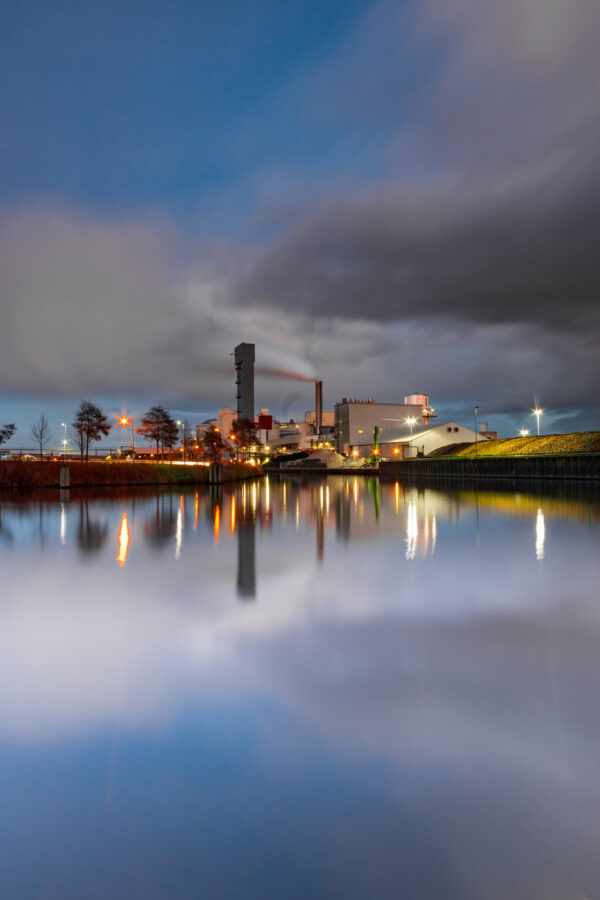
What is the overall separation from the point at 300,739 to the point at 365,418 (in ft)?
362

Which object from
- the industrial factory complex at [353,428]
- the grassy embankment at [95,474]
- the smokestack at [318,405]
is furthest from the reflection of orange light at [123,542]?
the smokestack at [318,405]

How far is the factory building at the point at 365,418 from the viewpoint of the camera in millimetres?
111812

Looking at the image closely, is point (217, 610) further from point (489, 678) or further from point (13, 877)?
point (13, 877)

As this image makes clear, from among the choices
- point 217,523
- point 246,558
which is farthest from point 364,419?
point 246,558

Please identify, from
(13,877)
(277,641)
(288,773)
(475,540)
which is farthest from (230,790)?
(475,540)

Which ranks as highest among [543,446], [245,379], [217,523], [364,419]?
[245,379]

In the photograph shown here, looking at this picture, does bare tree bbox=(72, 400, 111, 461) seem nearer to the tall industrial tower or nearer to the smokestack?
the tall industrial tower

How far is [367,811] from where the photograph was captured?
2.77m

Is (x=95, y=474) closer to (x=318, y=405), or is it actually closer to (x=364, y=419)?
(x=364, y=419)

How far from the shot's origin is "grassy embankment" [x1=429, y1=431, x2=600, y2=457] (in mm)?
51094

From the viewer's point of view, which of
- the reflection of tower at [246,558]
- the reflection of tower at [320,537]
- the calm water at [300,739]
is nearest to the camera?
the calm water at [300,739]

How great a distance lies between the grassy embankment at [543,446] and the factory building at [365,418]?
→ 3775cm

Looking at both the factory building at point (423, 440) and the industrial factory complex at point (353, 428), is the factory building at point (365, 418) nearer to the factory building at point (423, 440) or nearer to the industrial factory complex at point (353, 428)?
the industrial factory complex at point (353, 428)

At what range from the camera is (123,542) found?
41.0 feet
